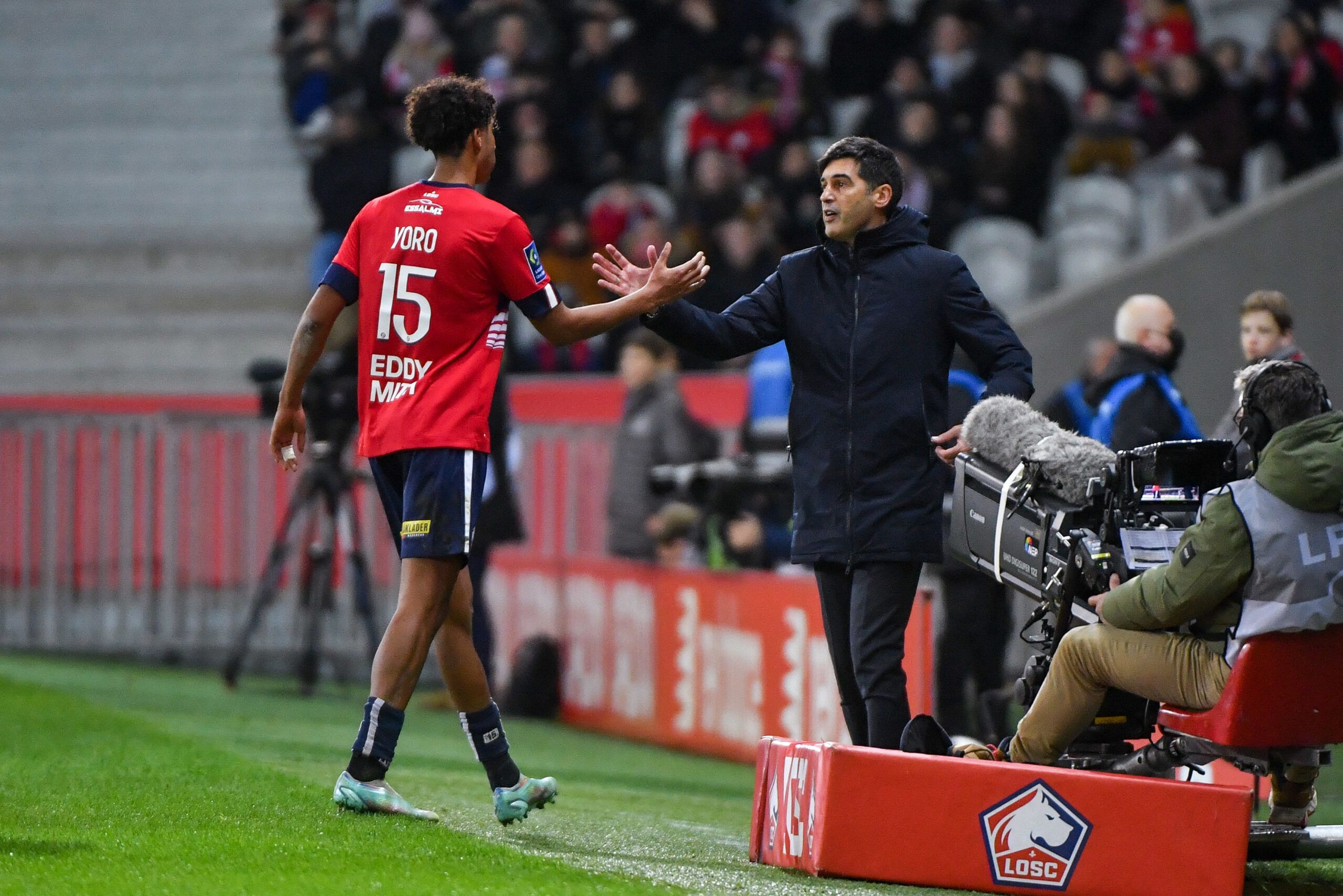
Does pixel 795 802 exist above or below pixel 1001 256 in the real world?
below

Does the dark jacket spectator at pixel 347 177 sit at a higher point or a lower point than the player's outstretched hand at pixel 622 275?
higher

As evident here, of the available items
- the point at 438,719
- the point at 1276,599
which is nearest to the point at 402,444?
the point at 1276,599

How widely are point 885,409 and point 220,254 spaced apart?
12715 mm

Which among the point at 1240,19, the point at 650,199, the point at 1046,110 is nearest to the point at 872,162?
the point at 1046,110

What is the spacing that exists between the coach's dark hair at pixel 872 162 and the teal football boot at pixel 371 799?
7.47 ft

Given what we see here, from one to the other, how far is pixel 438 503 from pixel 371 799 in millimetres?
849

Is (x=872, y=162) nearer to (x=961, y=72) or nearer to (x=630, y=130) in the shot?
(x=961, y=72)

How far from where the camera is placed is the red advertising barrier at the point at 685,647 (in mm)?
9070

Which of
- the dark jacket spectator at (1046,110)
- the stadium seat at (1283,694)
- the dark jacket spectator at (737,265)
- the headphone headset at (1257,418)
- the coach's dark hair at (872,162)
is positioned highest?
the dark jacket spectator at (1046,110)

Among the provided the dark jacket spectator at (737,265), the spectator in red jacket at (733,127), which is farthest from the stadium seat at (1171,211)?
the spectator in red jacket at (733,127)

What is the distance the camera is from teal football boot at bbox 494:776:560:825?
18.6ft

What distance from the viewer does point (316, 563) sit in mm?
11555

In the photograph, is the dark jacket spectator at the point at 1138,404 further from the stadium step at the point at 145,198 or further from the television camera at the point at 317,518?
the stadium step at the point at 145,198

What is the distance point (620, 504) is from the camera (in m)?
11.3
